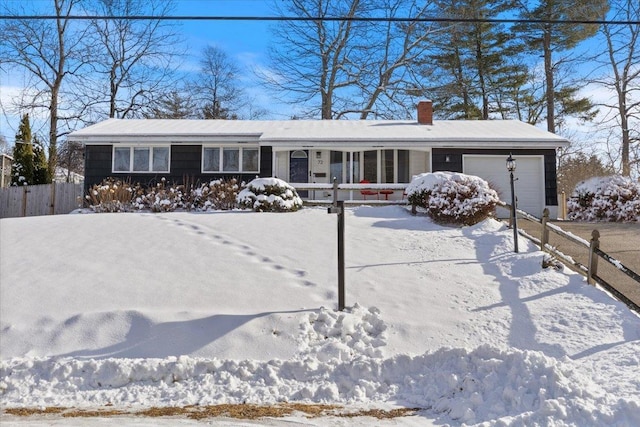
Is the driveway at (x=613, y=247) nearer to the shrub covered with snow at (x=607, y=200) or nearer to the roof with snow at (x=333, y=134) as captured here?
the shrub covered with snow at (x=607, y=200)

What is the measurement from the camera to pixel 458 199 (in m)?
10.8

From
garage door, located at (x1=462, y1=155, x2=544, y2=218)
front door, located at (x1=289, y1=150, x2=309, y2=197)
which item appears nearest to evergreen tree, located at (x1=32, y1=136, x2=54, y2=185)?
front door, located at (x1=289, y1=150, x2=309, y2=197)

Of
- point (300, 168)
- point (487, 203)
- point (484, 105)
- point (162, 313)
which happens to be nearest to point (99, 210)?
point (300, 168)

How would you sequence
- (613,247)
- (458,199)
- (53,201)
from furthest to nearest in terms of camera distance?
(53,201)
(458,199)
(613,247)

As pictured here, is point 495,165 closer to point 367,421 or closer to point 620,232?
point 620,232

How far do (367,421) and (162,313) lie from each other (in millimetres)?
3326

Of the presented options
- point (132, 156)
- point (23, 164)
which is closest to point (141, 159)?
point (132, 156)

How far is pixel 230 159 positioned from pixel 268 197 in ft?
17.6

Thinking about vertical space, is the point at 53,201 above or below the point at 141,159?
below

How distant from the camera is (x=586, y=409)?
3.66 meters

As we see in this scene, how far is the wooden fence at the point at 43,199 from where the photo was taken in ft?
60.6

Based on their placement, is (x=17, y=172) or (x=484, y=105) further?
(x=484, y=105)

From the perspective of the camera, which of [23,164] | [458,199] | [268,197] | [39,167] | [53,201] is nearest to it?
[458,199]

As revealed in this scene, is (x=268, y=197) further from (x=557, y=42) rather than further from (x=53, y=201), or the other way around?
(x=557, y=42)
